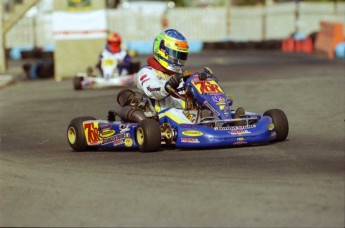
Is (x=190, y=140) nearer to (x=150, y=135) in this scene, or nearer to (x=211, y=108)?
(x=150, y=135)

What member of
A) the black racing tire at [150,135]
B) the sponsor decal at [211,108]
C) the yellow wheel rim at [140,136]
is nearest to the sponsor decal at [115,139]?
the yellow wheel rim at [140,136]

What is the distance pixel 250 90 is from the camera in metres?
16.8

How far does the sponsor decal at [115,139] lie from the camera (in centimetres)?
975

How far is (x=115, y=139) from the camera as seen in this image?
32.4 feet

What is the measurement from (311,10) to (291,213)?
34.8 meters

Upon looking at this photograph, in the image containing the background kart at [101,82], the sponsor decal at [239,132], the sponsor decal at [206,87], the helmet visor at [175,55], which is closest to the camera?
the sponsor decal at [239,132]

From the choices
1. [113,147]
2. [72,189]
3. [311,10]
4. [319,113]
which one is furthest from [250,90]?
[311,10]

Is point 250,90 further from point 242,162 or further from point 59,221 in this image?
point 59,221

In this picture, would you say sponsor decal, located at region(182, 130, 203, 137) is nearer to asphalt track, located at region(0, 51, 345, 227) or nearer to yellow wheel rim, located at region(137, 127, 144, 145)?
asphalt track, located at region(0, 51, 345, 227)

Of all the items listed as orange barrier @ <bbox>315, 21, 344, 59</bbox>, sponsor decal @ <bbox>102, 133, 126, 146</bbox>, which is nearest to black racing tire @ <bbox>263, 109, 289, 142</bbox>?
sponsor decal @ <bbox>102, 133, 126, 146</bbox>

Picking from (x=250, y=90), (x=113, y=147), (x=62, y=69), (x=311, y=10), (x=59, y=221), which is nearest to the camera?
(x=59, y=221)

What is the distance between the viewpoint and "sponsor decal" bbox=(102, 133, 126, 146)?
9745 mm

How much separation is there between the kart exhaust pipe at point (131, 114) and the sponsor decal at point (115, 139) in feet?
0.77

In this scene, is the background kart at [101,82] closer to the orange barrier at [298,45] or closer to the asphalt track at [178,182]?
the asphalt track at [178,182]
